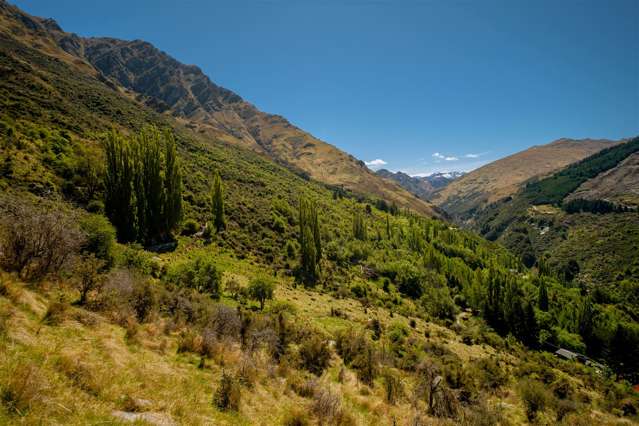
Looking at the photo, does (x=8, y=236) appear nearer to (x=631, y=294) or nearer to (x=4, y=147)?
(x=4, y=147)

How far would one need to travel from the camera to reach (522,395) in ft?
53.8

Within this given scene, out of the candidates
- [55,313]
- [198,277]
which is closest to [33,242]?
[55,313]

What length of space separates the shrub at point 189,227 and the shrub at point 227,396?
35.6m

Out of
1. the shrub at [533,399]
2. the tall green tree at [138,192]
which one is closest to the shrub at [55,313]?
the shrub at [533,399]

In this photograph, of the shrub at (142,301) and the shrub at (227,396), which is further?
the shrub at (142,301)

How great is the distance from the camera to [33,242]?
1061cm

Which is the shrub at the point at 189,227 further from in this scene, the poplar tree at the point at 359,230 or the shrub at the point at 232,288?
the poplar tree at the point at 359,230

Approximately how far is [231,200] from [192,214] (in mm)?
15692

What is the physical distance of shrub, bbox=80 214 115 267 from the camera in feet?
53.0

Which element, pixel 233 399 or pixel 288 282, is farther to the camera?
pixel 288 282

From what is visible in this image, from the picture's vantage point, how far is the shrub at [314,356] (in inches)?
559

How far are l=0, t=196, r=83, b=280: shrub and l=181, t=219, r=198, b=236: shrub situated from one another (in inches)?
1148

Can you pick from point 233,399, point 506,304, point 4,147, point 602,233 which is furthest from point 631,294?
point 4,147

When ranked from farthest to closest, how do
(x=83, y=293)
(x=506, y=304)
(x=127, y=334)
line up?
1. (x=506, y=304)
2. (x=83, y=293)
3. (x=127, y=334)
